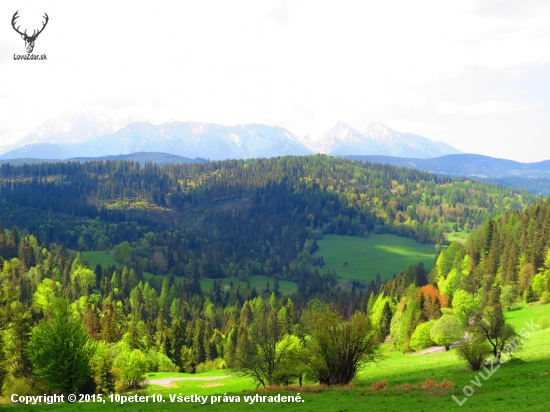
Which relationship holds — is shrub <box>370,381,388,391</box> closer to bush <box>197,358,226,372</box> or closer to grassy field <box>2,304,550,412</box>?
grassy field <box>2,304,550,412</box>

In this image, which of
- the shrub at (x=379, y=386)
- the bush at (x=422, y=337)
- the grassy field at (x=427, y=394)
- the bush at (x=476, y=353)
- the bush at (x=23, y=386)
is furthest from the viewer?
the bush at (x=422, y=337)

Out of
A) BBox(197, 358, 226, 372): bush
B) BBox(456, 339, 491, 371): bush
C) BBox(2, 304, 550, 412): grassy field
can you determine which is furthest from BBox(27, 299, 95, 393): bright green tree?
BBox(197, 358, 226, 372): bush

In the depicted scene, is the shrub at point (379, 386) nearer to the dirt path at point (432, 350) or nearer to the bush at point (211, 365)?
the dirt path at point (432, 350)

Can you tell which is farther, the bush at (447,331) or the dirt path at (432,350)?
the dirt path at (432,350)

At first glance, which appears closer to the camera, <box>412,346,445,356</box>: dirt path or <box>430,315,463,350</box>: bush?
<box>430,315,463,350</box>: bush

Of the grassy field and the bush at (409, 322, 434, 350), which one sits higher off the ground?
the grassy field

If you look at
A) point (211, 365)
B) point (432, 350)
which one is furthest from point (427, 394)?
A: point (211, 365)

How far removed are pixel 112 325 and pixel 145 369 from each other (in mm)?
25906

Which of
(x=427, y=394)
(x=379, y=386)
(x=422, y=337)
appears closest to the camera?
(x=427, y=394)

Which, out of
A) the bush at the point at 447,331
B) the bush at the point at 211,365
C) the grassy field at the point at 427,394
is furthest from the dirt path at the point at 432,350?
the bush at the point at 211,365

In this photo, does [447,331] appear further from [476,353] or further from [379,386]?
[379,386]

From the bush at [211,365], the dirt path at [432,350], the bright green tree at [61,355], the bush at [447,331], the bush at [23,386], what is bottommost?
the bush at [211,365]

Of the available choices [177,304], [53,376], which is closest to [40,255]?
[177,304]

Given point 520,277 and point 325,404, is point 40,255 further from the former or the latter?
point 325,404
